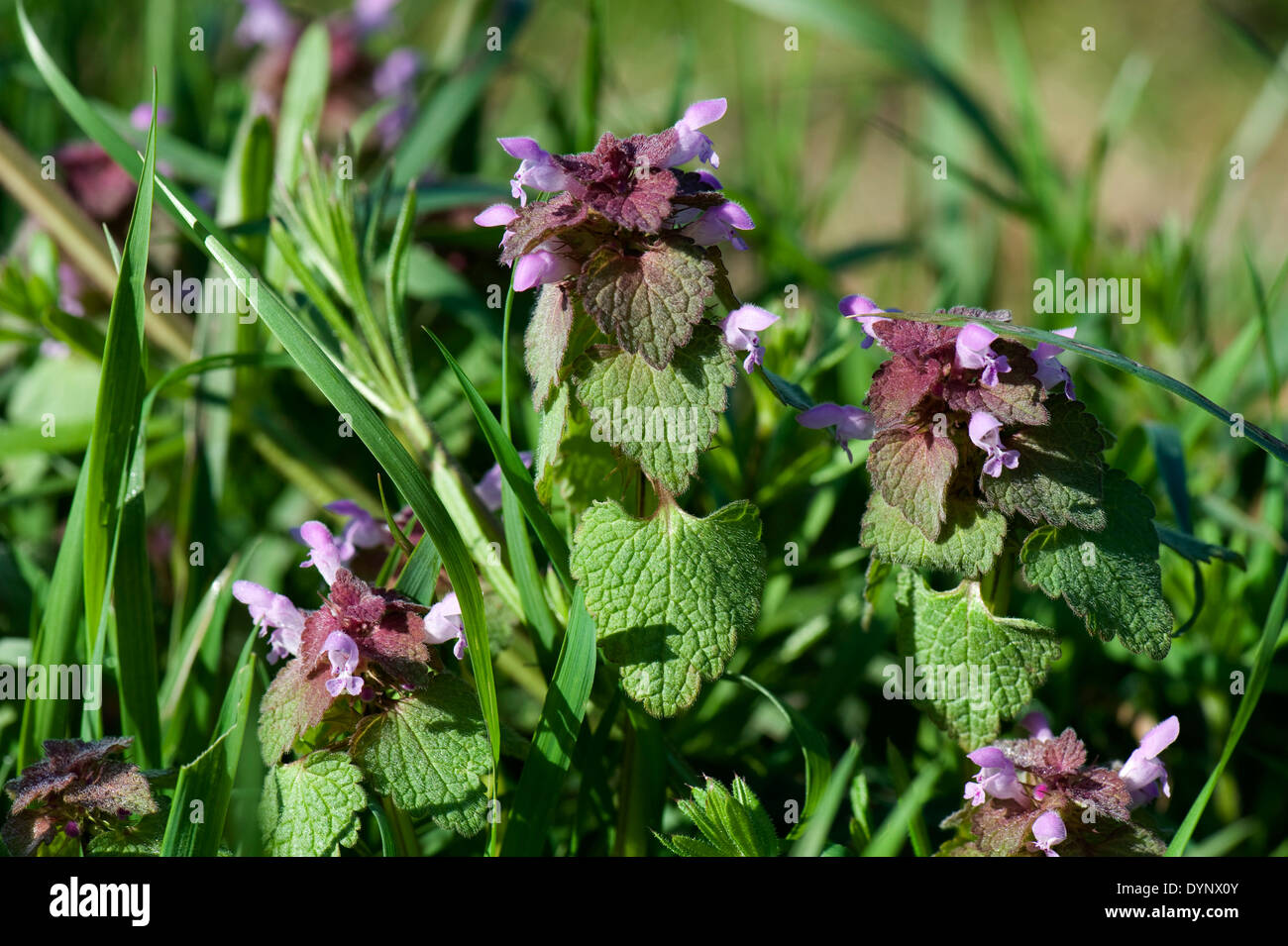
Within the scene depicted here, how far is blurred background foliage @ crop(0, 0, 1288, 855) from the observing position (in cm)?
140

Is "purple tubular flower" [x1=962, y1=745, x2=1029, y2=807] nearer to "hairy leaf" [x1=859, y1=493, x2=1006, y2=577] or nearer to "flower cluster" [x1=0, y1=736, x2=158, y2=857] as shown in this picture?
"hairy leaf" [x1=859, y1=493, x2=1006, y2=577]

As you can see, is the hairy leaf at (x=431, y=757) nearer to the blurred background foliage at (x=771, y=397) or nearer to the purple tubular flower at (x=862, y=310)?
the blurred background foliage at (x=771, y=397)

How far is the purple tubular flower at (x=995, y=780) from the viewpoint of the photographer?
37.4 inches

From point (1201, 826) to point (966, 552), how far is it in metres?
0.67

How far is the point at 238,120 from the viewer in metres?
2.25

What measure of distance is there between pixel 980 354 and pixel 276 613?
66cm

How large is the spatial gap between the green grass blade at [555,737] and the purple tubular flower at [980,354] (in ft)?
1.29

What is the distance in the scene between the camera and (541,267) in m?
0.93

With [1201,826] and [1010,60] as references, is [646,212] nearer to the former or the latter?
[1201,826]

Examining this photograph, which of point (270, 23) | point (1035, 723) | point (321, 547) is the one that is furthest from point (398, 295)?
point (270, 23)

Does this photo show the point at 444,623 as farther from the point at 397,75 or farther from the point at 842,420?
the point at 397,75

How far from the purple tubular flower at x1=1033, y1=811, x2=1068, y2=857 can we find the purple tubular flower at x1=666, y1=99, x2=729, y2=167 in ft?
2.03

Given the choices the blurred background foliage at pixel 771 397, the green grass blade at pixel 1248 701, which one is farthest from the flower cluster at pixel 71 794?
the green grass blade at pixel 1248 701
